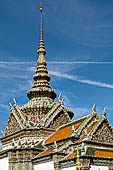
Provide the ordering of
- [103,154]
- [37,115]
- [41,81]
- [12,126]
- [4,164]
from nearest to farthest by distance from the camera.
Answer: [103,154]
[4,164]
[37,115]
[12,126]
[41,81]

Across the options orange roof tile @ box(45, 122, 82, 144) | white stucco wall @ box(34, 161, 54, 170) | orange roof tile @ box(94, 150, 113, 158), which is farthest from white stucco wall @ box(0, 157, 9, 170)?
orange roof tile @ box(94, 150, 113, 158)

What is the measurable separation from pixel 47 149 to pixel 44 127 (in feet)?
18.0

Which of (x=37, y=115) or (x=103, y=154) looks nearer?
(x=103, y=154)

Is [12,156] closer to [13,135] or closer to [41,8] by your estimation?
[13,135]

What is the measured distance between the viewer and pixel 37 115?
145ft

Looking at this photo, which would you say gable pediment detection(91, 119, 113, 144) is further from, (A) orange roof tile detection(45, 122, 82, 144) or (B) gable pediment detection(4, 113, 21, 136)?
(B) gable pediment detection(4, 113, 21, 136)

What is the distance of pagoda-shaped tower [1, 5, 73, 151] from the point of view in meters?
41.5

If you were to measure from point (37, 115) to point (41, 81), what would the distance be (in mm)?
5680

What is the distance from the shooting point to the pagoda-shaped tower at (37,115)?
41.5 metres

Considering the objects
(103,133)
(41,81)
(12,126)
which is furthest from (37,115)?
(103,133)

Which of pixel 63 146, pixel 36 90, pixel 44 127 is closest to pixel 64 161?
pixel 63 146

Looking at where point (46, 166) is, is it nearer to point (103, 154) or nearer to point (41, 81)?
point (103, 154)

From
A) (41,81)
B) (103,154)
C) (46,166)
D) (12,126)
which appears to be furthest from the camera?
(41,81)

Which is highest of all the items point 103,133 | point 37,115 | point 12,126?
point 37,115
